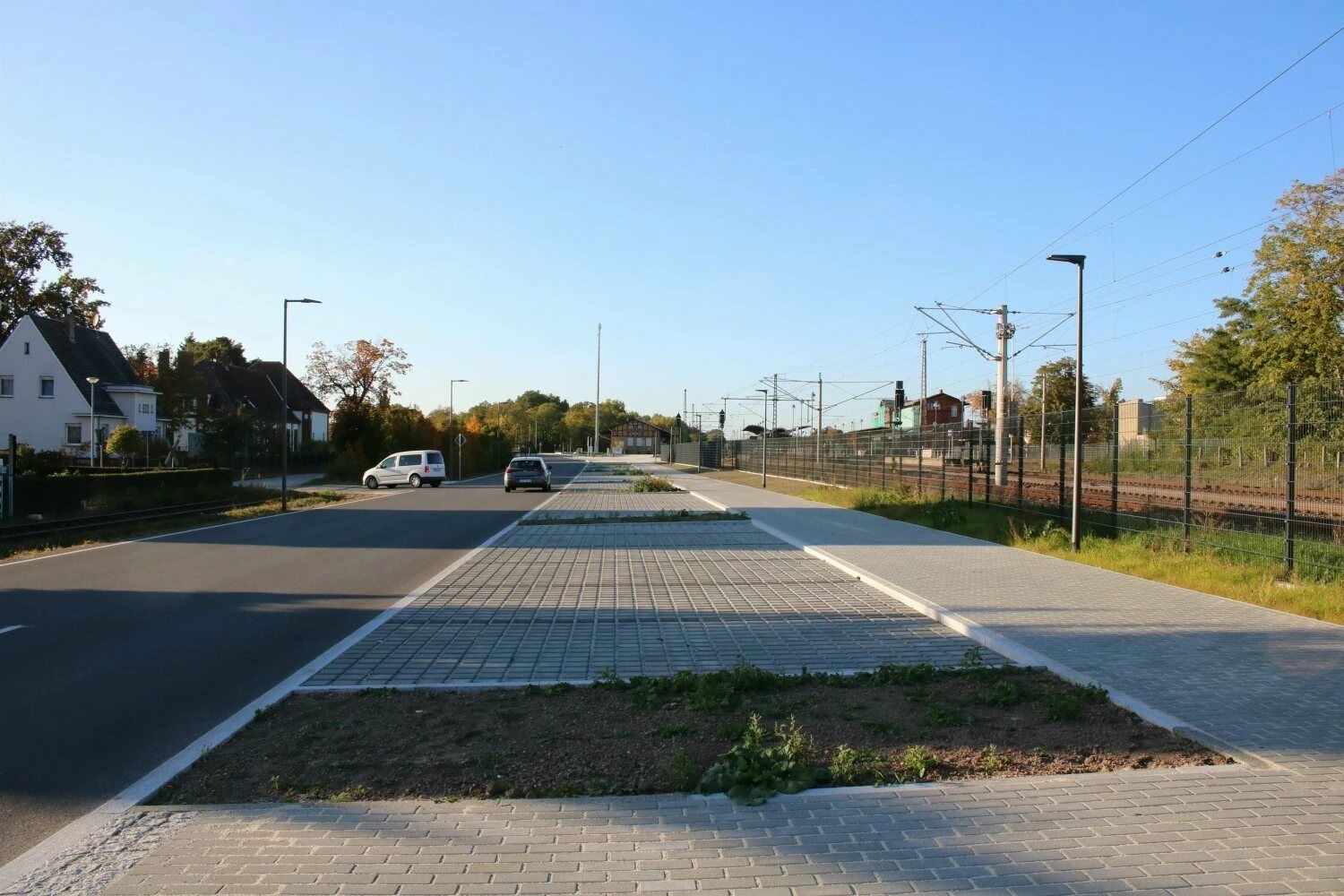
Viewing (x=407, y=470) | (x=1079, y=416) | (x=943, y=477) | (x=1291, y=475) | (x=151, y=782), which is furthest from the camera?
(x=407, y=470)

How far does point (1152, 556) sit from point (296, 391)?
3467 inches

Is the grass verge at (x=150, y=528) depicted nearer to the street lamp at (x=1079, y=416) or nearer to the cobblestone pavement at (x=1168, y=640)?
the cobblestone pavement at (x=1168, y=640)

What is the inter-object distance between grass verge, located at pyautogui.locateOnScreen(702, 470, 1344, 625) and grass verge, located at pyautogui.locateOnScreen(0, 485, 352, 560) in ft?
52.5

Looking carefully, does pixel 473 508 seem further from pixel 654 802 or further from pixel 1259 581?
pixel 654 802

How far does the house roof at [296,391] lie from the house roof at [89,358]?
88.1 ft

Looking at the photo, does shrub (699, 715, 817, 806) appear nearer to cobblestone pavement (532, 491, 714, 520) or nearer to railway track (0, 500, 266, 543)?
railway track (0, 500, 266, 543)

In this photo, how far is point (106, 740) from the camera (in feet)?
18.2

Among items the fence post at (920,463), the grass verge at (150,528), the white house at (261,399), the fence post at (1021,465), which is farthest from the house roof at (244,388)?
the fence post at (1021,465)

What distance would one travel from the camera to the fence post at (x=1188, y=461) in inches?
488

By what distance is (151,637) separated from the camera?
342 inches

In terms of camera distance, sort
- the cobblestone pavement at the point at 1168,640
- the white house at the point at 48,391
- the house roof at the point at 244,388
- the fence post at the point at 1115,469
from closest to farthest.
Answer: the cobblestone pavement at the point at 1168,640, the fence post at the point at 1115,469, the white house at the point at 48,391, the house roof at the point at 244,388

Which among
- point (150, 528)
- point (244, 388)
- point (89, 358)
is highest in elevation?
point (89, 358)

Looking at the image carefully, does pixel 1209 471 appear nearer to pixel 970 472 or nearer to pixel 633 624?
pixel 633 624

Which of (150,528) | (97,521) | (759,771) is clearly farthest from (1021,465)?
(97,521)
